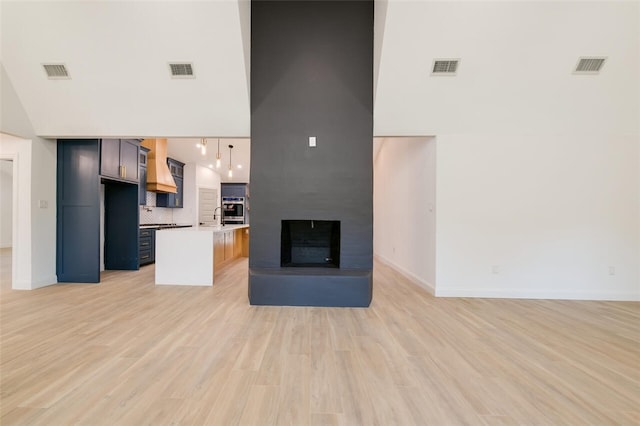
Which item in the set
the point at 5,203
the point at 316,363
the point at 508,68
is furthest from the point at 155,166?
the point at 5,203

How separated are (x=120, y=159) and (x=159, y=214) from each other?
2.51 metres

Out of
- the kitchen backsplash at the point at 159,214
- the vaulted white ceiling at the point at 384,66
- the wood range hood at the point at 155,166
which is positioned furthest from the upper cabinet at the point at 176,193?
the vaulted white ceiling at the point at 384,66

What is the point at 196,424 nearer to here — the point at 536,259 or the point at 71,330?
the point at 71,330

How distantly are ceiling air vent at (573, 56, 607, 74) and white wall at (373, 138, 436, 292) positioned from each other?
6.30 feet

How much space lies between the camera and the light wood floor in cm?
159

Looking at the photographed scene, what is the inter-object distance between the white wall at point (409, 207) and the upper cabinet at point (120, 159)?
217 inches

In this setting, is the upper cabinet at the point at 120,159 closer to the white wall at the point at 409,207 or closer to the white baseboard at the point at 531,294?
the white wall at the point at 409,207

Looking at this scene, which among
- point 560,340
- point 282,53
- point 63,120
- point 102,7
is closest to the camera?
point 560,340

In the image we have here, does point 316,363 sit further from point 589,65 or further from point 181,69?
point 589,65

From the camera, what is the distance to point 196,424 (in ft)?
4.86

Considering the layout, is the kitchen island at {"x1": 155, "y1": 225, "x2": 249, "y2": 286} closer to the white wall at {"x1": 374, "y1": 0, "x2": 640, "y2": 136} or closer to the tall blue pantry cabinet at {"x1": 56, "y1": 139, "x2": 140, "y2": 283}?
the tall blue pantry cabinet at {"x1": 56, "y1": 139, "x2": 140, "y2": 283}

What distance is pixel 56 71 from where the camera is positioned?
12.0ft

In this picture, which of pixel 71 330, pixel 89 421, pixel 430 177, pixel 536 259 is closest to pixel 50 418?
pixel 89 421

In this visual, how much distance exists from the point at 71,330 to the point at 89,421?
1.69 m
